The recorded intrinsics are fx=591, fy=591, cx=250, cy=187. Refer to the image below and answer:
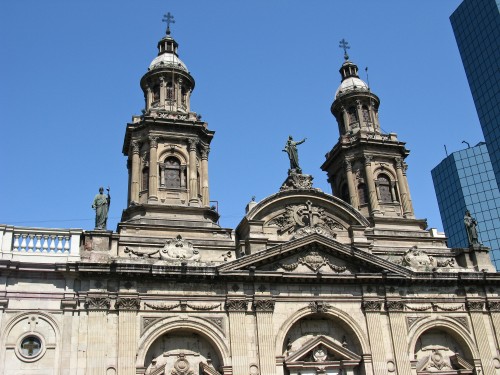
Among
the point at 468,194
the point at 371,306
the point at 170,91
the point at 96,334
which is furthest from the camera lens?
A: the point at 468,194

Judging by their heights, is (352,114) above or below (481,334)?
above

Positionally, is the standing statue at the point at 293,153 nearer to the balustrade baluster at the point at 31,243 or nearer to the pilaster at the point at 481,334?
the pilaster at the point at 481,334

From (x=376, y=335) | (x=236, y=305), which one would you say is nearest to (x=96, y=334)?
(x=236, y=305)

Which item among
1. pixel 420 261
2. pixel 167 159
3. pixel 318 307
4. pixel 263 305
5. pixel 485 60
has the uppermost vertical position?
pixel 485 60

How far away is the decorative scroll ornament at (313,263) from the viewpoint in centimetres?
2856

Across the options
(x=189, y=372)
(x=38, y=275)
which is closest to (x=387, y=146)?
(x=189, y=372)

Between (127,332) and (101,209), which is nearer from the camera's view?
(127,332)

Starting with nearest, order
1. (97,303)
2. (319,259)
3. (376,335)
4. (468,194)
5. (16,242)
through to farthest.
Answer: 1. (97,303)
2. (16,242)
3. (376,335)
4. (319,259)
5. (468,194)

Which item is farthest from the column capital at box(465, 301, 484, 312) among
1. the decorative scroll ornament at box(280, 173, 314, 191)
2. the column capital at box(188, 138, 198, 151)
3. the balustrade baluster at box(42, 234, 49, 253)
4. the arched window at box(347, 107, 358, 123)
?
the balustrade baluster at box(42, 234, 49, 253)

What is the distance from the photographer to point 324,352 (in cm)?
2781

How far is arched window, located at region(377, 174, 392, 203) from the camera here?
37031mm

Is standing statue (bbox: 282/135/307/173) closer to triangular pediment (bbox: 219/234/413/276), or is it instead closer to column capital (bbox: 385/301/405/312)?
triangular pediment (bbox: 219/234/413/276)

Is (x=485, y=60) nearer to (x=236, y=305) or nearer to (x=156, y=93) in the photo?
(x=156, y=93)

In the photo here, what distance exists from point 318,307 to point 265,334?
9.77 feet
